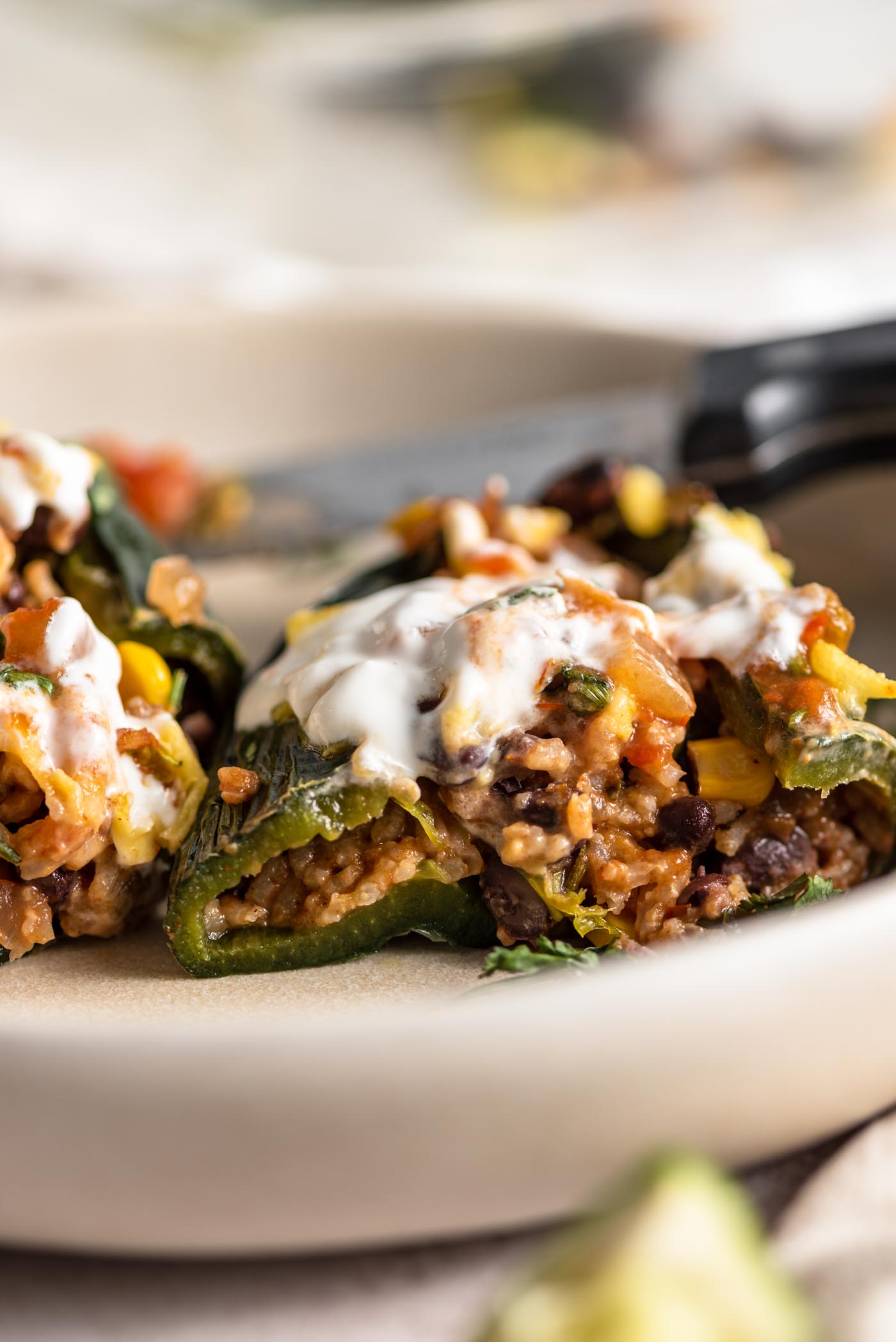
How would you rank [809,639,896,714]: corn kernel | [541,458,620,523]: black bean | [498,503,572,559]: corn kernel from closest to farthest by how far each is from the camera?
[809,639,896,714]: corn kernel
[498,503,572,559]: corn kernel
[541,458,620,523]: black bean

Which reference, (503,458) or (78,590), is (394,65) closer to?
(503,458)

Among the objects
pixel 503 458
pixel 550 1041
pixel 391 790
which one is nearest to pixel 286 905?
pixel 391 790

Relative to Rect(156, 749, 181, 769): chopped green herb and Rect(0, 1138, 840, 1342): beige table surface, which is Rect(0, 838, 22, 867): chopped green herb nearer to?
Rect(156, 749, 181, 769): chopped green herb

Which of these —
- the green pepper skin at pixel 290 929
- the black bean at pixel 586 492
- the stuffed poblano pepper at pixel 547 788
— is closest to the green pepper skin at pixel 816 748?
the stuffed poblano pepper at pixel 547 788

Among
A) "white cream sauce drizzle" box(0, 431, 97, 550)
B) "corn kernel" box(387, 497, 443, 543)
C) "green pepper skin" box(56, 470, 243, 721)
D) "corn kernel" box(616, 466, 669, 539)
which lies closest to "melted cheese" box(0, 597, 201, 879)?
"green pepper skin" box(56, 470, 243, 721)

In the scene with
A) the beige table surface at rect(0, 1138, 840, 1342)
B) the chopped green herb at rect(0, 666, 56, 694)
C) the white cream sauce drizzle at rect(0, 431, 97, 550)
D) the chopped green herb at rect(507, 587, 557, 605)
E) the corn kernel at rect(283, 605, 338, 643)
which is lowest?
the beige table surface at rect(0, 1138, 840, 1342)

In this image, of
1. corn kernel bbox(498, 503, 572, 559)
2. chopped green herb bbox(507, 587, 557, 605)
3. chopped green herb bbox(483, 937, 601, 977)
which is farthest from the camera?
corn kernel bbox(498, 503, 572, 559)

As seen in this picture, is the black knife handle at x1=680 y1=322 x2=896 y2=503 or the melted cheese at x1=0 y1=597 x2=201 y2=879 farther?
the black knife handle at x1=680 y1=322 x2=896 y2=503

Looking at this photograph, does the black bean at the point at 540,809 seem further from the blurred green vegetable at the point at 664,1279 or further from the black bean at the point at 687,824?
the blurred green vegetable at the point at 664,1279
